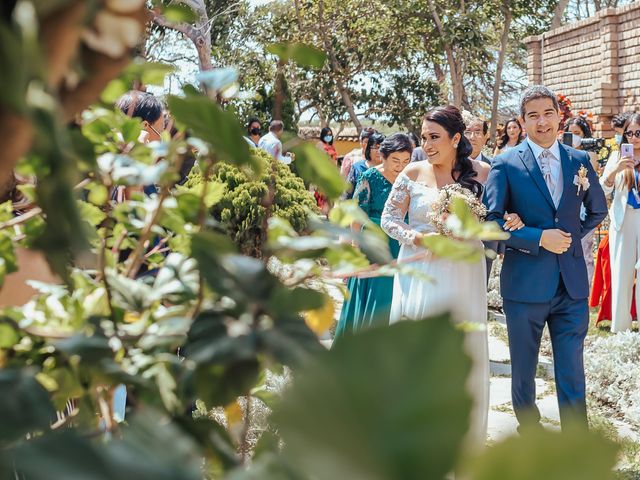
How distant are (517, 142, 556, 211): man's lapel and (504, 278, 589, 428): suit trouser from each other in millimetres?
444

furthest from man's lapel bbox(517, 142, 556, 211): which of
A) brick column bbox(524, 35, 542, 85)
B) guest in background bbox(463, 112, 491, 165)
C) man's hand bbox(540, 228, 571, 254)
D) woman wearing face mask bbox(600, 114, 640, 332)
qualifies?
brick column bbox(524, 35, 542, 85)

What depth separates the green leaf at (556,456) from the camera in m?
0.33

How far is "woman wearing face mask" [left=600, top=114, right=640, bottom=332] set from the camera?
7.31 meters

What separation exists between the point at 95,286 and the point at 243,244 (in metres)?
5.37

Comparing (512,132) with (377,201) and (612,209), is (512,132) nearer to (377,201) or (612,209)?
(612,209)

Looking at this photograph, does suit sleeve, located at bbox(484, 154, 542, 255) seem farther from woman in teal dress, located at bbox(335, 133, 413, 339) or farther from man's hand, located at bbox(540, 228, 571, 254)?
woman in teal dress, located at bbox(335, 133, 413, 339)

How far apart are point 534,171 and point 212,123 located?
153 inches

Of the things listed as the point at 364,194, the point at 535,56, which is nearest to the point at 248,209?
the point at 364,194

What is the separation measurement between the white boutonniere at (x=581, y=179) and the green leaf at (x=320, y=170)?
3834 mm

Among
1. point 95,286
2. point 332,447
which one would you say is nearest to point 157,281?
point 95,286

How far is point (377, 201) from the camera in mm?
6289

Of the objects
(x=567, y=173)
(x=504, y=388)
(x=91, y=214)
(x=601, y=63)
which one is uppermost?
(x=601, y=63)

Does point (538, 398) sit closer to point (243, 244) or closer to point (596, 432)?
point (243, 244)

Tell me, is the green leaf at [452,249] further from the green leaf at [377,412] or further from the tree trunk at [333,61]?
the tree trunk at [333,61]
